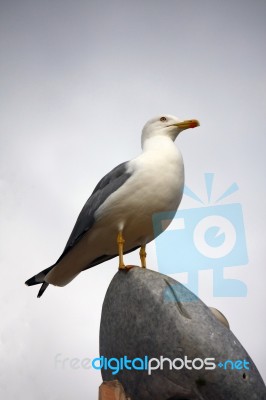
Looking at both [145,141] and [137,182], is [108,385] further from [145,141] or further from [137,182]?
[145,141]

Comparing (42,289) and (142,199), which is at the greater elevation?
(142,199)

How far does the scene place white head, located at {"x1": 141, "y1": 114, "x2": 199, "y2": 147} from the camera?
7.40 m

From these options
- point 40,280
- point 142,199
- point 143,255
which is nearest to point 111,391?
point 143,255

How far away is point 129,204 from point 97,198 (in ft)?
1.82

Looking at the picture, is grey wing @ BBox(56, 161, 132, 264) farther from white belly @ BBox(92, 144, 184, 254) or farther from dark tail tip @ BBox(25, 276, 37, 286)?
dark tail tip @ BBox(25, 276, 37, 286)

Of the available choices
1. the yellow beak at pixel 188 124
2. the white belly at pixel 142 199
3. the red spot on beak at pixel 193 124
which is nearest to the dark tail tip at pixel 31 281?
the white belly at pixel 142 199

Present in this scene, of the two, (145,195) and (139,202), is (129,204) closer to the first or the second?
(139,202)

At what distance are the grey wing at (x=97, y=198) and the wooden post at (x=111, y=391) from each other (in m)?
2.03

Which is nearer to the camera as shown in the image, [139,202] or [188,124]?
[139,202]

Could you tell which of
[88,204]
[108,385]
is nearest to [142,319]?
[108,385]

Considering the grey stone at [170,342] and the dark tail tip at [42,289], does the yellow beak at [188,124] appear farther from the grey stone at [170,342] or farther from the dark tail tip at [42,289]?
the dark tail tip at [42,289]

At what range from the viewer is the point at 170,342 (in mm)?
5695

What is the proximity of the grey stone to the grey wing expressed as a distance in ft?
3.33

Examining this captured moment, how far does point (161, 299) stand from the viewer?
19.5 feet
